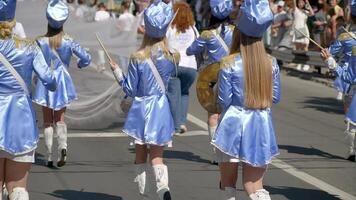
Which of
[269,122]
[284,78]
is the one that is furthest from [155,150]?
[284,78]

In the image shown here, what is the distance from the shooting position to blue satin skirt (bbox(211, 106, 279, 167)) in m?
6.71

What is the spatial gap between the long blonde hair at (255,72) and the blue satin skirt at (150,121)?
4.73 feet

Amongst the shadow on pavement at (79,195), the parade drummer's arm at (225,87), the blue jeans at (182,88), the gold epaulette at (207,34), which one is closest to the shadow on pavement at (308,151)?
the blue jeans at (182,88)

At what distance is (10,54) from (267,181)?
3939 millimetres

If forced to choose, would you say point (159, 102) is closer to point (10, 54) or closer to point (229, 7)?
point (10, 54)

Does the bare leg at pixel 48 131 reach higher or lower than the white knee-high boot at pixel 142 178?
lower

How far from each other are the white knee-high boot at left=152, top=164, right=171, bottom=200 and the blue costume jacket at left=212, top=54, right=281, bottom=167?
1224mm

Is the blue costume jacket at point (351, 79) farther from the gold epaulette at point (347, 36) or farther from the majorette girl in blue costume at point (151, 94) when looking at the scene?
the majorette girl in blue costume at point (151, 94)

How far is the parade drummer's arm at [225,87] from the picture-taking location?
665 cm

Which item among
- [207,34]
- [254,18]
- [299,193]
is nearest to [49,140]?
[207,34]

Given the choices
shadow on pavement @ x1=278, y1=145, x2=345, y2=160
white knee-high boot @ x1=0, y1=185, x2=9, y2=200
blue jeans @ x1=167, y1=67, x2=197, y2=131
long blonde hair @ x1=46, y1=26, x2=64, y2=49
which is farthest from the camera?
blue jeans @ x1=167, y1=67, x2=197, y2=131

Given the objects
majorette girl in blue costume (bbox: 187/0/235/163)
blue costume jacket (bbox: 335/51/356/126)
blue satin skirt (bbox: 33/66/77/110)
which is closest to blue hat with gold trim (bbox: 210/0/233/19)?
majorette girl in blue costume (bbox: 187/0/235/163)

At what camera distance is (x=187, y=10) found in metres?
11.7

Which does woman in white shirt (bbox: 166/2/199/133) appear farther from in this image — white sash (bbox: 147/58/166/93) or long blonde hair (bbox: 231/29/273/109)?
long blonde hair (bbox: 231/29/273/109)
